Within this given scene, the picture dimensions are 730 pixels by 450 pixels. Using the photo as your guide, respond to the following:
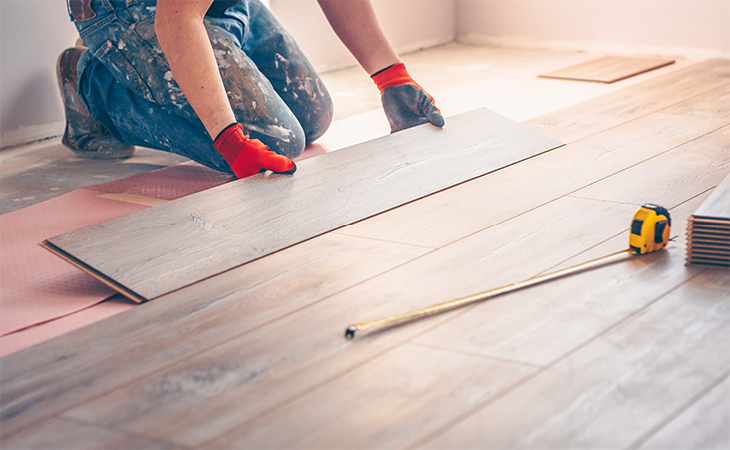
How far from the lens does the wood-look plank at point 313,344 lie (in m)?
1.02

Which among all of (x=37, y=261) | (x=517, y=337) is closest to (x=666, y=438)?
(x=517, y=337)

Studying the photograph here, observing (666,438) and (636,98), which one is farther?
(636,98)

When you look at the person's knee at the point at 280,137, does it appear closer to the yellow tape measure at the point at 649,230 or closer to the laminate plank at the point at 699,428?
the yellow tape measure at the point at 649,230

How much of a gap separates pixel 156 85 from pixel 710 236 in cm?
174

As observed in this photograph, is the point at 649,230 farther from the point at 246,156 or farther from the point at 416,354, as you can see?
the point at 246,156

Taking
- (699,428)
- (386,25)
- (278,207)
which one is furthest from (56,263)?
(386,25)

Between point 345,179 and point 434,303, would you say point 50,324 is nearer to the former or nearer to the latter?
point 434,303

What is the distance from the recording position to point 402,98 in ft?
8.05

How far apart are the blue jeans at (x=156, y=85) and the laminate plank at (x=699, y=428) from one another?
1.63 meters

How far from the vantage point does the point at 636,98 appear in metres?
2.92

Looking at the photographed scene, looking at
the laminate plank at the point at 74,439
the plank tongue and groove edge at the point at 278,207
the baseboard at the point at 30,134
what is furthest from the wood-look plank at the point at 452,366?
the baseboard at the point at 30,134

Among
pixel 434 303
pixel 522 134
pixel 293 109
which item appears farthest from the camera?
pixel 293 109

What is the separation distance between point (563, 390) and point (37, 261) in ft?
4.50

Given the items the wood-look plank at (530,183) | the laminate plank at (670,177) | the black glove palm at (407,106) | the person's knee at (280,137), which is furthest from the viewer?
the black glove palm at (407,106)
